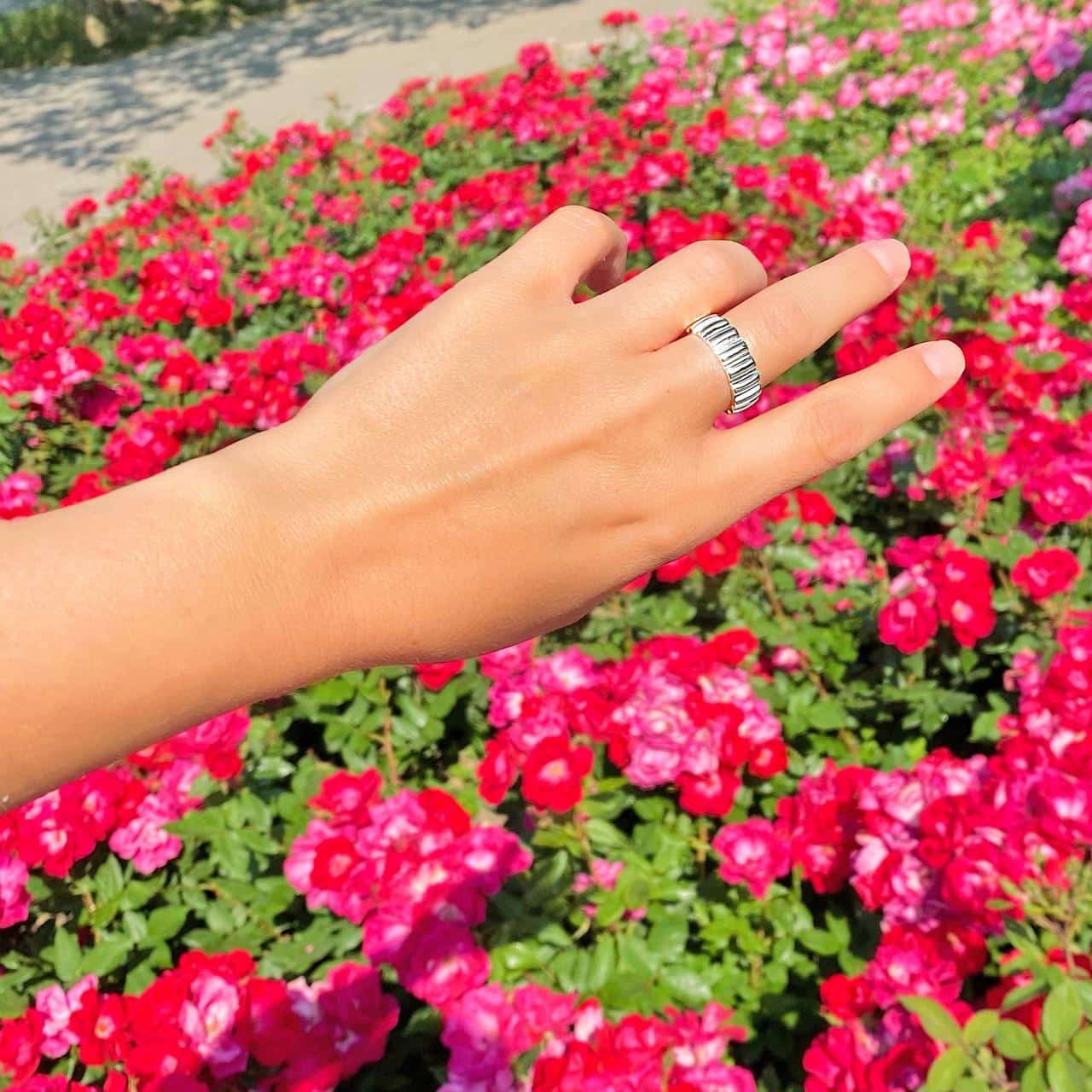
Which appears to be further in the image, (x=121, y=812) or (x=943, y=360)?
(x=121, y=812)

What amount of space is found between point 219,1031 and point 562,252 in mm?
1178

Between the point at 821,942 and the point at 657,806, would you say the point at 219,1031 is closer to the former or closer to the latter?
the point at 657,806

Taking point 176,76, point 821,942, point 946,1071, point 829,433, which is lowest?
point 821,942

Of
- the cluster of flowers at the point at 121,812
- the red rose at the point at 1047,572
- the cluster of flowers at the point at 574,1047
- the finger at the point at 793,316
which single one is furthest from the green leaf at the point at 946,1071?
the cluster of flowers at the point at 121,812

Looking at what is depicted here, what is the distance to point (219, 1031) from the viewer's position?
4.22ft

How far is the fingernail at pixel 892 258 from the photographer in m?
1.20

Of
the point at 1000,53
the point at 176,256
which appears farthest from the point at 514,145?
the point at 1000,53

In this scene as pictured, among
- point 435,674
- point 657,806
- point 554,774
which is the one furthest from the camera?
point 435,674

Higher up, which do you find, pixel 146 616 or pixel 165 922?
pixel 146 616

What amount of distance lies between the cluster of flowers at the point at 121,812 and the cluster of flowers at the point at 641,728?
51 centimetres

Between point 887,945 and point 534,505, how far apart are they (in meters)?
0.89

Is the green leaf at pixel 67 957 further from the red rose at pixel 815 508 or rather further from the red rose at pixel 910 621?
the red rose at pixel 815 508

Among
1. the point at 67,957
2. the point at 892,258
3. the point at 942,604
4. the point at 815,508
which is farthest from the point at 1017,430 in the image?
the point at 67,957

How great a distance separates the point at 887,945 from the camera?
4.39ft
